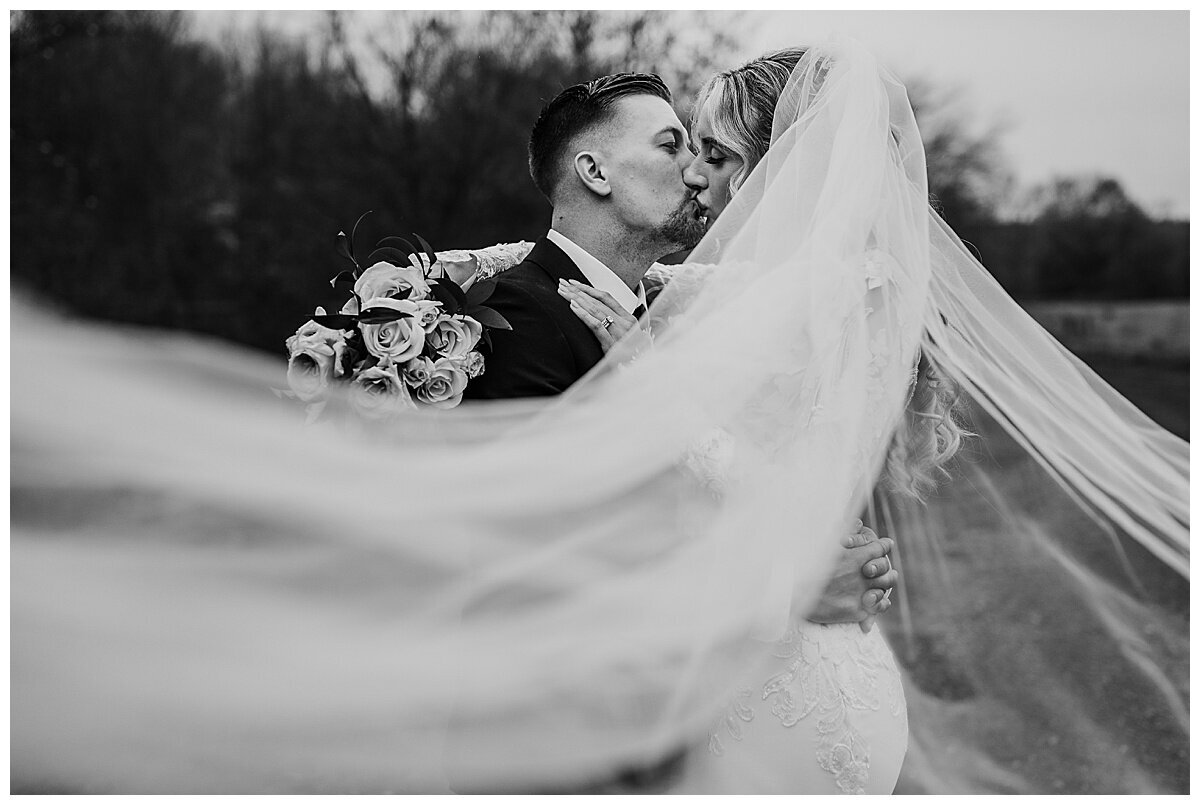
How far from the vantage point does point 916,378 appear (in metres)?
2.49

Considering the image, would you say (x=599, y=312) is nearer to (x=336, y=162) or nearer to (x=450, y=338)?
(x=450, y=338)

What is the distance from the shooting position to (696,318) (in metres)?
2.35

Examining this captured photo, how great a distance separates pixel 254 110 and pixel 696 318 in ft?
40.6

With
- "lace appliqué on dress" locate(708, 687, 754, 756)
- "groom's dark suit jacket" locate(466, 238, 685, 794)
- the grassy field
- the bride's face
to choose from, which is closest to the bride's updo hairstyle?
the bride's face

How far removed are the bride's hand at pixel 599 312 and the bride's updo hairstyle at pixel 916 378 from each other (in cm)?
43

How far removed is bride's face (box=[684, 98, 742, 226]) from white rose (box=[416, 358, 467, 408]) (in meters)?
0.94

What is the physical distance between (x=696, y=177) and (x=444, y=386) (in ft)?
3.30

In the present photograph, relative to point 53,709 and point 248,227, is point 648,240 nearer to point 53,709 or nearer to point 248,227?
point 53,709

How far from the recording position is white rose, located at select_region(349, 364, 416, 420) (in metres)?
2.12

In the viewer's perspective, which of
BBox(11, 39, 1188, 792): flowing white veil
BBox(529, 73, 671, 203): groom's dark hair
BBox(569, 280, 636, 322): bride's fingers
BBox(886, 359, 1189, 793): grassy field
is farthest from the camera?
BBox(886, 359, 1189, 793): grassy field

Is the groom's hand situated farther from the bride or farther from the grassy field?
the grassy field

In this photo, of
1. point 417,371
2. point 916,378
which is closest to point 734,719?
point 916,378

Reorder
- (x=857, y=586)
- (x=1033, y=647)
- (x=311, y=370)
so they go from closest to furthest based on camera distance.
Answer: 1. (x=311, y=370)
2. (x=857, y=586)
3. (x=1033, y=647)

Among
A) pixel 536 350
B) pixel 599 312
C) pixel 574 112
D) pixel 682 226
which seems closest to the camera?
pixel 536 350
